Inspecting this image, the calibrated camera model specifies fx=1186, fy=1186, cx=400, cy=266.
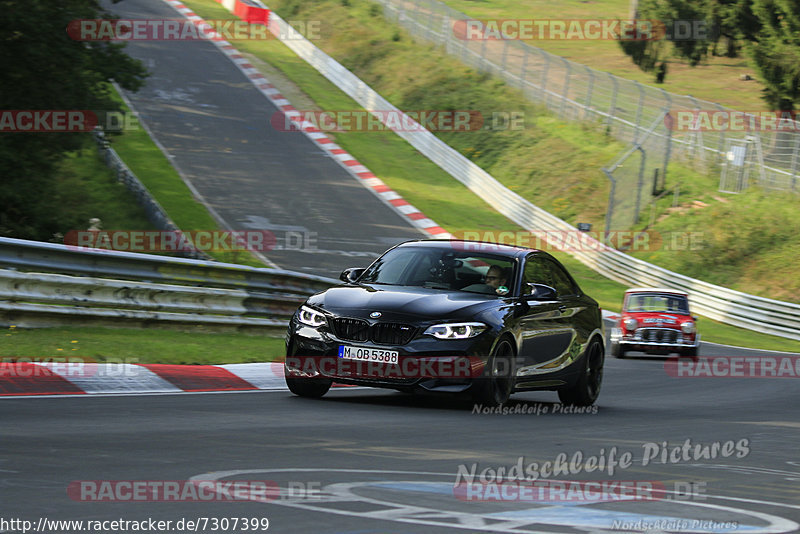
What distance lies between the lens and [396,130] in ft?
152

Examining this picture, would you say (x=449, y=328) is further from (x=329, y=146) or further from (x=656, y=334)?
(x=329, y=146)

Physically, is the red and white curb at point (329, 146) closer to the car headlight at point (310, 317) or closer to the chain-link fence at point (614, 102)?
the chain-link fence at point (614, 102)

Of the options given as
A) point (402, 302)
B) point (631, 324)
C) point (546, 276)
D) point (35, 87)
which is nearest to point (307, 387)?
Answer: point (402, 302)

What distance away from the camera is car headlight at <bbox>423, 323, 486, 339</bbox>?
959 cm

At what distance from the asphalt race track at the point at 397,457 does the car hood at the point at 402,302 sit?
Answer: 81cm

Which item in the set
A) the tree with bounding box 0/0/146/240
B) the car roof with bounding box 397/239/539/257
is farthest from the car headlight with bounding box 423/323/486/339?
the tree with bounding box 0/0/146/240

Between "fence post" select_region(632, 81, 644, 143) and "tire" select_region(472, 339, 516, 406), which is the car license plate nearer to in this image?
"tire" select_region(472, 339, 516, 406)

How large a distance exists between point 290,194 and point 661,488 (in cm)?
2944

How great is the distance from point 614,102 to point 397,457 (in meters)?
37.8

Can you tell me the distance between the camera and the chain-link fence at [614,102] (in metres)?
36.7

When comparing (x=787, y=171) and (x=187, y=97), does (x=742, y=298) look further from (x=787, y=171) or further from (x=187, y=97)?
(x=187, y=97)

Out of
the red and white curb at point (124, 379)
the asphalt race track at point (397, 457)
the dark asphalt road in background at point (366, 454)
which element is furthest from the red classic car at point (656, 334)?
the red and white curb at point (124, 379)

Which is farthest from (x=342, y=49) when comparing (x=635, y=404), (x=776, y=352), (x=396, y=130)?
(x=635, y=404)

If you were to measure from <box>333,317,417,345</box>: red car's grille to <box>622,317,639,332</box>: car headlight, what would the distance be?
12.0 m
